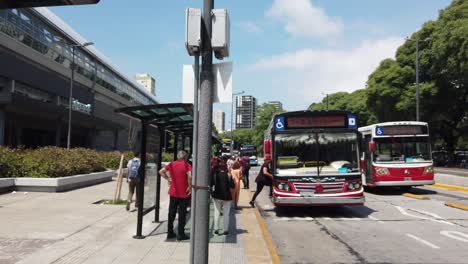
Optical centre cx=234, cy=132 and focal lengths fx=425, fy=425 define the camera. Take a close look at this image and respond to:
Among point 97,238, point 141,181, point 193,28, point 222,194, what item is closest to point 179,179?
point 141,181

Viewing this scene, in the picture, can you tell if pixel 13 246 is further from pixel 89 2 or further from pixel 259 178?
pixel 259 178

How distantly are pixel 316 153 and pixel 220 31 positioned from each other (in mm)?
7976

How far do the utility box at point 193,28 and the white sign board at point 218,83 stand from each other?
0.33 meters

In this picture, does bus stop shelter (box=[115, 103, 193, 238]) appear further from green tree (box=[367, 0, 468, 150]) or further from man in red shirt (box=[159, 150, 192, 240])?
green tree (box=[367, 0, 468, 150])

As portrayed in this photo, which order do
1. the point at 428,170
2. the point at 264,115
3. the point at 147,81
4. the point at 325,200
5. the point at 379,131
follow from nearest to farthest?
the point at 325,200, the point at 428,170, the point at 379,131, the point at 264,115, the point at 147,81

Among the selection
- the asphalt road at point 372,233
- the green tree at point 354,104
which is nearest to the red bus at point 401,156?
the asphalt road at point 372,233

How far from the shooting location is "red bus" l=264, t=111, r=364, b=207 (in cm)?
1177

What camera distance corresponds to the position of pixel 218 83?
5.01m

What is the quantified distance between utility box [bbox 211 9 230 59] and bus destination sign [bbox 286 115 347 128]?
25.8 ft

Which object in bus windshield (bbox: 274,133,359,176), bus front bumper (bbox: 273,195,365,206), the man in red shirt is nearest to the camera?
the man in red shirt

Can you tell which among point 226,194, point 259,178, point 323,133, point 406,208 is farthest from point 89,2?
point 406,208

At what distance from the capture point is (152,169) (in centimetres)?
1066

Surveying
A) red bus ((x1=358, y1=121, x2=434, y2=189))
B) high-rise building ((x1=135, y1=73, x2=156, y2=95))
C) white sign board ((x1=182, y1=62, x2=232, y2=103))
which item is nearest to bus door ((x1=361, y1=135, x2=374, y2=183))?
red bus ((x1=358, y1=121, x2=434, y2=189))

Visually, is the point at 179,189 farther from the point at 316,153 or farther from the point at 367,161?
the point at 367,161
